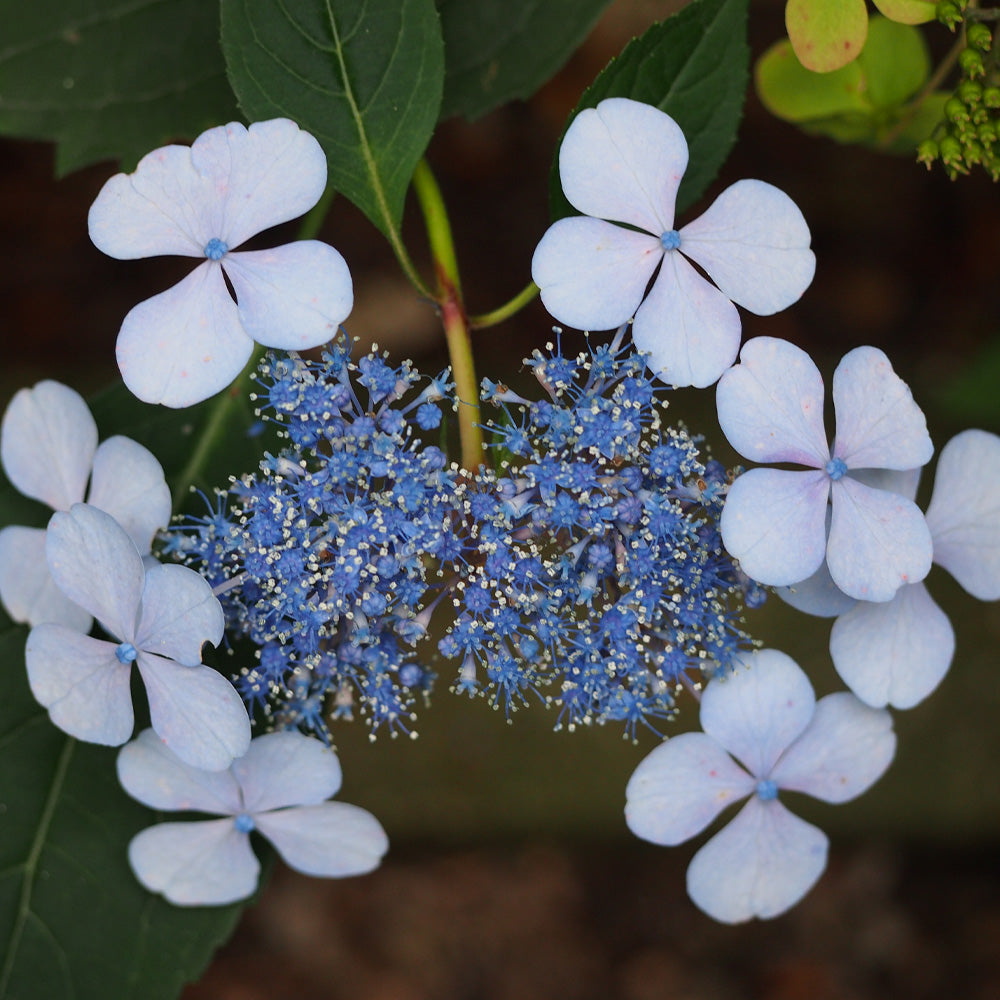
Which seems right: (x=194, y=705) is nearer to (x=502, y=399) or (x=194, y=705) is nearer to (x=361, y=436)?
(x=361, y=436)

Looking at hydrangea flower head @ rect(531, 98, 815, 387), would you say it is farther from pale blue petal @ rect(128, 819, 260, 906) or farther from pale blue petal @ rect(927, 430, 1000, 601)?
pale blue petal @ rect(128, 819, 260, 906)

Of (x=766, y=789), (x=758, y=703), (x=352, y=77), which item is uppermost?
(x=352, y=77)

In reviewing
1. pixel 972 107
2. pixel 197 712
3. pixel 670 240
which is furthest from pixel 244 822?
pixel 972 107

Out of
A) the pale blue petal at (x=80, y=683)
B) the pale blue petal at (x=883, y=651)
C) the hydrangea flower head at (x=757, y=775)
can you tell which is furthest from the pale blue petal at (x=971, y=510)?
the pale blue petal at (x=80, y=683)

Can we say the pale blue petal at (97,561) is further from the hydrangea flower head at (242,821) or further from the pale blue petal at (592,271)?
the pale blue petal at (592,271)

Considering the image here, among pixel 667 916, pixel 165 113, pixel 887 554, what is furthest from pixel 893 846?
pixel 165 113

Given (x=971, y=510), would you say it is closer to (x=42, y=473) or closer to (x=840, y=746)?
(x=840, y=746)

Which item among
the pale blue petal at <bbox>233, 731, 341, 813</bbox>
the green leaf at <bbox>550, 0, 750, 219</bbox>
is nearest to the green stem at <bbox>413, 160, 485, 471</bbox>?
the green leaf at <bbox>550, 0, 750, 219</bbox>
